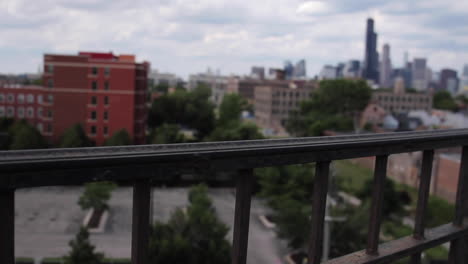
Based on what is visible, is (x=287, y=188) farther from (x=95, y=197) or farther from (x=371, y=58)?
(x=371, y=58)

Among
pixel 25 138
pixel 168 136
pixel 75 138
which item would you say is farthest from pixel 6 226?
pixel 168 136

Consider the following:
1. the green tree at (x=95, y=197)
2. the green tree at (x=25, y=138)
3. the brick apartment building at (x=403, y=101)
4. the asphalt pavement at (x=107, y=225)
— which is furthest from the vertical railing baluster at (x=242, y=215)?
the brick apartment building at (x=403, y=101)

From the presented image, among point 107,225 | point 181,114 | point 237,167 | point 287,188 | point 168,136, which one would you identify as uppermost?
point 237,167

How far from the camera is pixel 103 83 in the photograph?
30.2m

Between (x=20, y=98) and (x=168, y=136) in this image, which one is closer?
(x=168, y=136)

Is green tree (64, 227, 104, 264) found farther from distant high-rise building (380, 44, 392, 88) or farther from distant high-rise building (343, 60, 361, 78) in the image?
distant high-rise building (380, 44, 392, 88)

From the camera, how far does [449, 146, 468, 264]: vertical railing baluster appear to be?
223cm

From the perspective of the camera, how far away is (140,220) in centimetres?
125

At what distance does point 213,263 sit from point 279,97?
151ft

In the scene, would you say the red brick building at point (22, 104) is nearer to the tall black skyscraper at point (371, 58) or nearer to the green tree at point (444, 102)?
the green tree at point (444, 102)

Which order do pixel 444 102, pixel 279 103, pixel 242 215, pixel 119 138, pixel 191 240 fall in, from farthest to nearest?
pixel 444 102 → pixel 279 103 → pixel 119 138 → pixel 191 240 → pixel 242 215

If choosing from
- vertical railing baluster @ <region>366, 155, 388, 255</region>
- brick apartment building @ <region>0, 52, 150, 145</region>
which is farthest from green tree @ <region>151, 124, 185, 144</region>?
vertical railing baluster @ <region>366, 155, 388, 255</region>

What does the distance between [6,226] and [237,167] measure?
0.60 meters

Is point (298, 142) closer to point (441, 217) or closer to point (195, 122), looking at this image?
point (441, 217)
